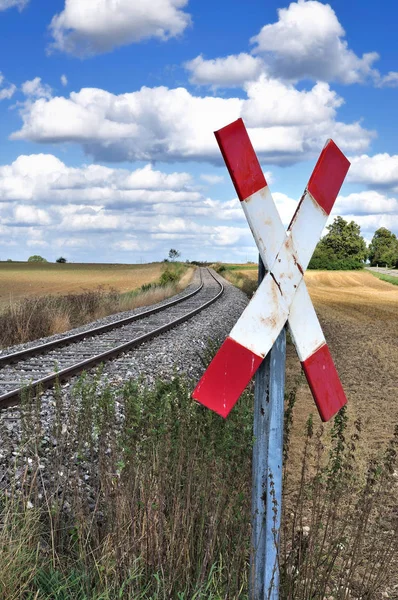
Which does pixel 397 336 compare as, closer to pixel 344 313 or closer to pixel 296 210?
pixel 344 313

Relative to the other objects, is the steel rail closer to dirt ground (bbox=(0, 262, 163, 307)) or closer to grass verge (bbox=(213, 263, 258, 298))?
dirt ground (bbox=(0, 262, 163, 307))

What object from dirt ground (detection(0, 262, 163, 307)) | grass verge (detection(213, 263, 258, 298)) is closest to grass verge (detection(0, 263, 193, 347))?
dirt ground (detection(0, 262, 163, 307))

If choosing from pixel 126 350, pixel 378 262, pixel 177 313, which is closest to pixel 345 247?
pixel 378 262

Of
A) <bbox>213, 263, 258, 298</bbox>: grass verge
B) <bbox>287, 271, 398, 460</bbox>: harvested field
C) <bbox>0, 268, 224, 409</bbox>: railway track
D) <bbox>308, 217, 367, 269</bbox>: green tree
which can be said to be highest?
<bbox>308, 217, 367, 269</bbox>: green tree

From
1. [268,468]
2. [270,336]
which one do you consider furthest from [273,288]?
[268,468]

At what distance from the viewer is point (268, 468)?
2.98 meters

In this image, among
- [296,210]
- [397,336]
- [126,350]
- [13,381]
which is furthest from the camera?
[397,336]

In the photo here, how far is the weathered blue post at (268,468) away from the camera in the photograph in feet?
9.64

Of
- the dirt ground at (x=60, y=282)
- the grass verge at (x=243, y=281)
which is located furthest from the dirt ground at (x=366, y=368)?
the dirt ground at (x=60, y=282)

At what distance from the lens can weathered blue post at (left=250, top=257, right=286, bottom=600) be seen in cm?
294

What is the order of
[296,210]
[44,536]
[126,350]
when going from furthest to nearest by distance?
[126,350] < [44,536] < [296,210]

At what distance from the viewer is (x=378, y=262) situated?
466ft

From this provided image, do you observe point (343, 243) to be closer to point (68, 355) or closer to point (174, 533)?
point (68, 355)

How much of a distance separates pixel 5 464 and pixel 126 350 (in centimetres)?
755
